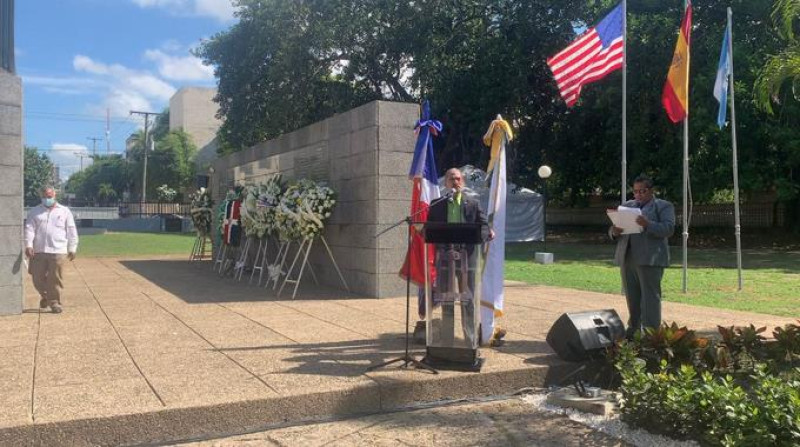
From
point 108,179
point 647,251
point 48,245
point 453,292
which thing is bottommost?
point 453,292

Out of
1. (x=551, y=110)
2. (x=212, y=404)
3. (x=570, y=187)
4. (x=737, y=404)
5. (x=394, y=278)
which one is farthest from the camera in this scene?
(x=570, y=187)

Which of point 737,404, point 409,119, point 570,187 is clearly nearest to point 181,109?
point 570,187

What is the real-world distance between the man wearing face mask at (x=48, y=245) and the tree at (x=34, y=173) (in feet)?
245

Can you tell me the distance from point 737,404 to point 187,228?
47.6 metres

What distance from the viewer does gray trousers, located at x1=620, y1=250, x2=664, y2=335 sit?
21.6 ft

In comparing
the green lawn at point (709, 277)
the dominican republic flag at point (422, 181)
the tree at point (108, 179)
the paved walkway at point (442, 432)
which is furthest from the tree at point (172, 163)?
the paved walkway at point (442, 432)

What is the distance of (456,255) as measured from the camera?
6020 mm

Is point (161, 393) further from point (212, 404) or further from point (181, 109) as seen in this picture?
point (181, 109)

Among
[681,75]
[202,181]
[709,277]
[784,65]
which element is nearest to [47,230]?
[681,75]

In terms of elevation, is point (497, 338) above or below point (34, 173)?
below

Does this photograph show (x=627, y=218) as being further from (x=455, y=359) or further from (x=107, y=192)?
(x=107, y=192)

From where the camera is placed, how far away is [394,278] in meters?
10.5

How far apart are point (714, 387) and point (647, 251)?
2187 millimetres

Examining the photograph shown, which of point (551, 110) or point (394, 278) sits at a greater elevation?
point (551, 110)
